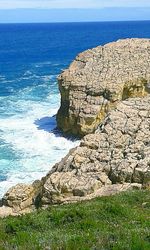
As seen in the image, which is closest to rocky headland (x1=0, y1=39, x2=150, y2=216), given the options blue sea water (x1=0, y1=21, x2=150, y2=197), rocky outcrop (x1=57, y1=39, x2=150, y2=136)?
rocky outcrop (x1=57, y1=39, x2=150, y2=136)

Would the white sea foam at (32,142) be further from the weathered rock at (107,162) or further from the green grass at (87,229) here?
the green grass at (87,229)

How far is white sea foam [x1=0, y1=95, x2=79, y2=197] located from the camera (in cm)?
3522

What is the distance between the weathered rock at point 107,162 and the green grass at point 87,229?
173 inches

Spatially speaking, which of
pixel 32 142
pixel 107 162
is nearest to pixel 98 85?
pixel 32 142

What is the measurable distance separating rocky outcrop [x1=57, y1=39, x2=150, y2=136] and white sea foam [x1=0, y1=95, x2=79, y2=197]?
208cm

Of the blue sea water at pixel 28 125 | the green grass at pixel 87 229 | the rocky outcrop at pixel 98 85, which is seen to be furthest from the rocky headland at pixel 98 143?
the green grass at pixel 87 229

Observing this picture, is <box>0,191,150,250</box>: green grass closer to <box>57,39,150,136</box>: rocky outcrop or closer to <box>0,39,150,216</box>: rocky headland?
<box>0,39,150,216</box>: rocky headland

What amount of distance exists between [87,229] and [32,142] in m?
29.2

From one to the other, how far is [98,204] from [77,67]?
109 feet

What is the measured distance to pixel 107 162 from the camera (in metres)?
25.9

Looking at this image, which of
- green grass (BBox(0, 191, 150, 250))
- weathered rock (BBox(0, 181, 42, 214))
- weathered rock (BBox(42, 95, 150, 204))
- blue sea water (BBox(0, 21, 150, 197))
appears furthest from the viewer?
blue sea water (BBox(0, 21, 150, 197))

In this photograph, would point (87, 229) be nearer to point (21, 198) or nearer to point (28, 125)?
point (21, 198)

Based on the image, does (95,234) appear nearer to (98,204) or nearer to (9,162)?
(98,204)

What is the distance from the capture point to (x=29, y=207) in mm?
25172
